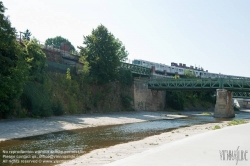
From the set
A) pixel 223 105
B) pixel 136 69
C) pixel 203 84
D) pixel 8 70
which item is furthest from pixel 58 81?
pixel 203 84

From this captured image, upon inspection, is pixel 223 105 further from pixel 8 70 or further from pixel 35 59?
pixel 8 70

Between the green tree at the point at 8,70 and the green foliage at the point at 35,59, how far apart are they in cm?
516

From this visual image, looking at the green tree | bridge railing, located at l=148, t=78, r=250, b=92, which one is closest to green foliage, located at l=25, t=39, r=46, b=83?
the green tree

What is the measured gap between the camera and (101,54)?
53406 millimetres

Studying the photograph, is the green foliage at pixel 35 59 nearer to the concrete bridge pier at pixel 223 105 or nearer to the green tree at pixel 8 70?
the green tree at pixel 8 70

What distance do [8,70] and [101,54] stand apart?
25931mm

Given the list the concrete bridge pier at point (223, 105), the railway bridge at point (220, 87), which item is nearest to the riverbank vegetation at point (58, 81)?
the railway bridge at point (220, 87)

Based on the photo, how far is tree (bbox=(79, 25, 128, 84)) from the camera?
172ft

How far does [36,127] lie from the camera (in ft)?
86.8

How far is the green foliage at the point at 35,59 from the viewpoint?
36.6m

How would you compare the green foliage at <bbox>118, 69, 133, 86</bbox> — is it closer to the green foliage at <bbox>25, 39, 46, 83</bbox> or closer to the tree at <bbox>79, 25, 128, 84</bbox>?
the tree at <bbox>79, 25, 128, 84</bbox>

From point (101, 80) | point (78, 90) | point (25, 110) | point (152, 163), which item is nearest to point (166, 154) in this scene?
point (152, 163)

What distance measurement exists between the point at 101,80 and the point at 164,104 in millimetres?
32119

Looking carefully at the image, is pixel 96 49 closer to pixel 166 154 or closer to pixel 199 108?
pixel 166 154
